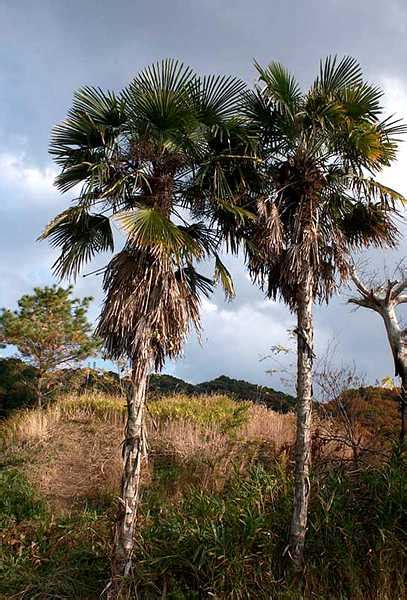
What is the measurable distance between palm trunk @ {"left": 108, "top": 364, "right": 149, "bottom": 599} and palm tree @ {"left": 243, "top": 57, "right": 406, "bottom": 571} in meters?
2.32

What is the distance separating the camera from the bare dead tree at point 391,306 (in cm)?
1209

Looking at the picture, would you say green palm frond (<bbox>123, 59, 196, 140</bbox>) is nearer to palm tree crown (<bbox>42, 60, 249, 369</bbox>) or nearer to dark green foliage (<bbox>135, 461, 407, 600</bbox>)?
palm tree crown (<bbox>42, 60, 249, 369</bbox>)

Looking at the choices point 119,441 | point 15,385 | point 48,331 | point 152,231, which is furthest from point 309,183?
point 15,385

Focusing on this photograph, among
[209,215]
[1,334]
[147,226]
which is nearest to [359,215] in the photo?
[209,215]

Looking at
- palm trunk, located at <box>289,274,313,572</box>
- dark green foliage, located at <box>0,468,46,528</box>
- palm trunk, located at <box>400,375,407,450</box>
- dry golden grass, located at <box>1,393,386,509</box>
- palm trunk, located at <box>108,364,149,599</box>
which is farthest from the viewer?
dry golden grass, located at <box>1,393,386,509</box>

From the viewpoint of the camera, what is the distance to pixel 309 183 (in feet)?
29.0

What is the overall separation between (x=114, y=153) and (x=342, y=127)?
359 centimetres

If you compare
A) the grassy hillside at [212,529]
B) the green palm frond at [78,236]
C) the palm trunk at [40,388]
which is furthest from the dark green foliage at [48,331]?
the green palm frond at [78,236]

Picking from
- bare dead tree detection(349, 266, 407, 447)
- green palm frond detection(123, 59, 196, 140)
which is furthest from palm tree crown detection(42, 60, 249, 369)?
bare dead tree detection(349, 266, 407, 447)

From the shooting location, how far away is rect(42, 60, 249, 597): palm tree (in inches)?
327

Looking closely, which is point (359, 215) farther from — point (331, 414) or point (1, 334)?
point (1, 334)

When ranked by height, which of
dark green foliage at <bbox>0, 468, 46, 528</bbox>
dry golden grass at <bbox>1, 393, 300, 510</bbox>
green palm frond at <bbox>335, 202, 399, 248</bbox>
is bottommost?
→ dark green foliage at <bbox>0, 468, 46, 528</bbox>

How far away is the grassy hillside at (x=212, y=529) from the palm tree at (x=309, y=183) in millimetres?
1376

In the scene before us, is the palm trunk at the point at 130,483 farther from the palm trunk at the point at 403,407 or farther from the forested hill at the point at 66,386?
the forested hill at the point at 66,386
